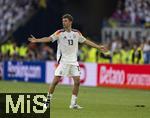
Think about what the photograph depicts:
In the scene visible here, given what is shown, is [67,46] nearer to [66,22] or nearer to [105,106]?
[66,22]

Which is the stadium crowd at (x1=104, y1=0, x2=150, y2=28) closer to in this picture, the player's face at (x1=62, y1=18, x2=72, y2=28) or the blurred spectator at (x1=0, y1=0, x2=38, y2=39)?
the blurred spectator at (x1=0, y1=0, x2=38, y2=39)

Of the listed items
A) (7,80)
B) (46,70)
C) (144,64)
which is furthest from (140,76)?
(7,80)

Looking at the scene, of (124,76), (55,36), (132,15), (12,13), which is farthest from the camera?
(12,13)

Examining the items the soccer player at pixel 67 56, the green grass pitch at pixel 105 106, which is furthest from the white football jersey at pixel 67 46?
the green grass pitch at pixel 105 106

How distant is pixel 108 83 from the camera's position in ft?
97.8

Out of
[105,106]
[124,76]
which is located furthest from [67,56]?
[124,76]

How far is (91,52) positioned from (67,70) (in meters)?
16.8

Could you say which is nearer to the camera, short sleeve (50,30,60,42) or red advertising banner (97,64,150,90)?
short sleeve (50,30,60,42)

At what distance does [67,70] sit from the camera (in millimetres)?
17875

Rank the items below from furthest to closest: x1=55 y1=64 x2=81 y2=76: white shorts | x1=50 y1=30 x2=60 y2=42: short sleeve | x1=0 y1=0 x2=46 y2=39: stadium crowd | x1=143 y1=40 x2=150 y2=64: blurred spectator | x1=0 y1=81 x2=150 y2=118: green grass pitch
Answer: x1=0 y1=0 x2=46 y2=39: stadium crowd
x1=143 y1=40 x2=150 y2=64: blurred spectator
x1=55 y1=64 x2=81 y2=76: white shorts
x1=50 y1=30 x2=60 y2=42: short sleeve
x1=0 y1=81 x2=150 y2=118: green grass pitch

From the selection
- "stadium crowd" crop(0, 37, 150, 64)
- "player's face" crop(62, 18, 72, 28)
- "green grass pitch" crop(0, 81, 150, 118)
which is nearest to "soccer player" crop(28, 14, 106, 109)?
"player's face" crop(62, 18, 72, 28)

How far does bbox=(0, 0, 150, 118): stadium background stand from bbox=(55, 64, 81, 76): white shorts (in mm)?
943

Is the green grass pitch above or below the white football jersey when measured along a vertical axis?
below

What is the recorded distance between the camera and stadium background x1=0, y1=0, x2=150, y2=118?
2273cm
